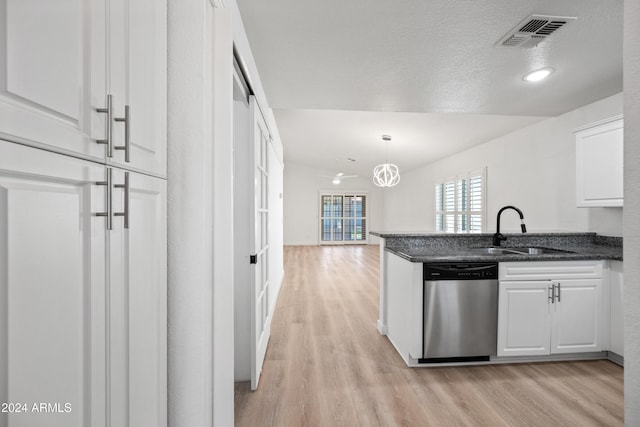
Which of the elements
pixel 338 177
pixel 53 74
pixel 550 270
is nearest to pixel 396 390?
pixel 550 270

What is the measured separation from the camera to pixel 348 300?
450cm

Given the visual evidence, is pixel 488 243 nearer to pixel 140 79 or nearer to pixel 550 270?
pixel 550 270

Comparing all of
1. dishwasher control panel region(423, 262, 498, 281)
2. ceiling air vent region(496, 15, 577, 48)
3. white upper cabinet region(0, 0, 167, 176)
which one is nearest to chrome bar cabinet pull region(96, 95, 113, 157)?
white upper cabinet region(0, 0, 167, 176)

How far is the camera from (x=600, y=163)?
115 inches

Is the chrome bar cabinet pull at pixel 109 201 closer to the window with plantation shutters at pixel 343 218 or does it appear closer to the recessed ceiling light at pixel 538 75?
the recessed ceiling light at pixel 538 75

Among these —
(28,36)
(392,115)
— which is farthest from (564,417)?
(392,115)

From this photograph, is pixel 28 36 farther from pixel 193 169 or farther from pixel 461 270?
pixel 461 270

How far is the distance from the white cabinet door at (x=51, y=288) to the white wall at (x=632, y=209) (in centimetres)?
137

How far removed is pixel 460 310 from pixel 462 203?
14.3 ft

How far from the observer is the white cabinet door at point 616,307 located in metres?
2.62

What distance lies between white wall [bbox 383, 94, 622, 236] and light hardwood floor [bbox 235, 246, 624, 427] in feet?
5.23

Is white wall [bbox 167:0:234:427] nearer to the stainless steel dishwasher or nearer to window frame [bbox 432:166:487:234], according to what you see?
the stainless steel dishwasher

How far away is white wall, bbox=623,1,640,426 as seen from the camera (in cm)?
90

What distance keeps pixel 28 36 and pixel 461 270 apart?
271 centimetres
